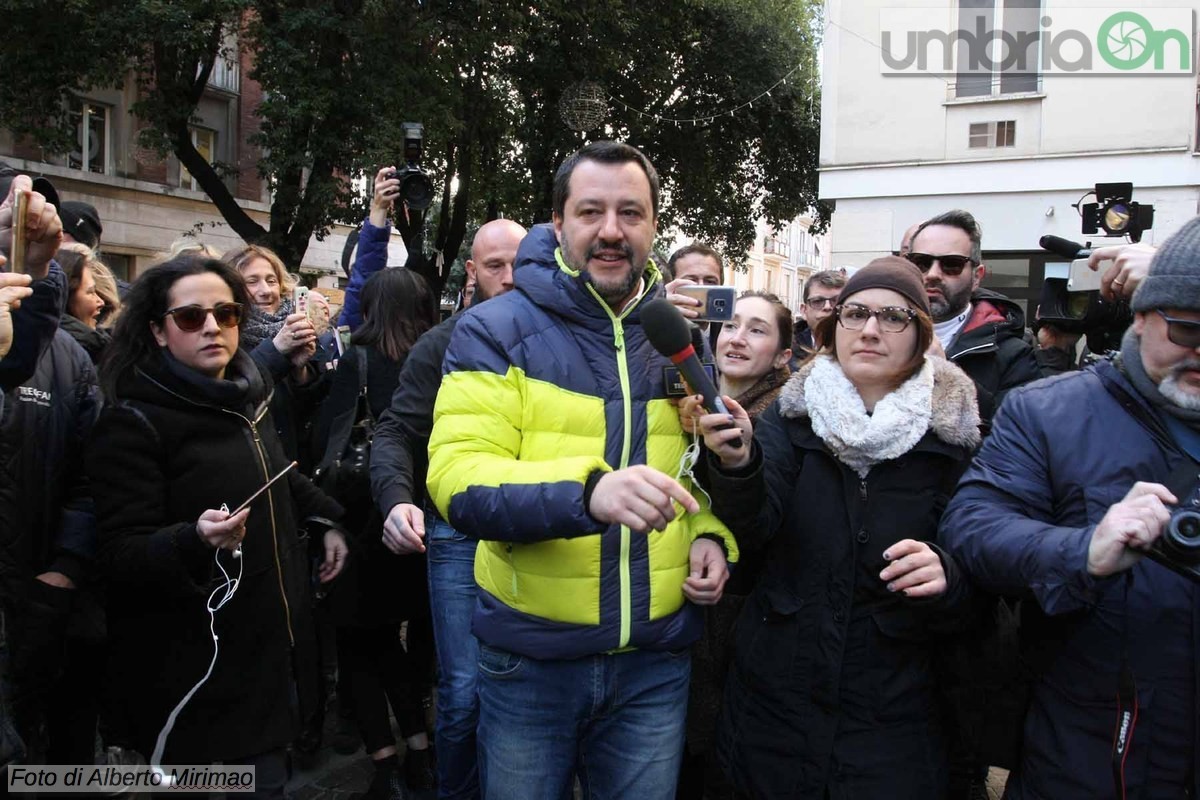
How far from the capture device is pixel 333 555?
333 centimetres

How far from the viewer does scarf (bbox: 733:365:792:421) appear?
3.36 m

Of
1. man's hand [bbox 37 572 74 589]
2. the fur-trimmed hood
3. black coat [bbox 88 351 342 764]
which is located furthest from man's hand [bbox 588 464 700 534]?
man's hand [bbox 37 572 74 589]

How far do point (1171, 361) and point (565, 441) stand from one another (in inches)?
52.0

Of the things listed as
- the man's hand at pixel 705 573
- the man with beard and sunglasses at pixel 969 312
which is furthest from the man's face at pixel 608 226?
the man with beard and sunglasses at pixel 969 312

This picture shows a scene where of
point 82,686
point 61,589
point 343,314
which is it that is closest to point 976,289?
point 343,314

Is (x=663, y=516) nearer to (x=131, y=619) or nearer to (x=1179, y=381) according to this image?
(x=1179, y=381)

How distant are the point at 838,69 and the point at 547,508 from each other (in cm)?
1244

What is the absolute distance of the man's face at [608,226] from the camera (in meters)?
2.22

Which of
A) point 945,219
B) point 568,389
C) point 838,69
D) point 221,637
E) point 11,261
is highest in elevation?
point 838,69

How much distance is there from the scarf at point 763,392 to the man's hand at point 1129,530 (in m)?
1.63

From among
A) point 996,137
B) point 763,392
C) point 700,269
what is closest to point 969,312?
point 763,392

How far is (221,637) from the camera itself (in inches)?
110

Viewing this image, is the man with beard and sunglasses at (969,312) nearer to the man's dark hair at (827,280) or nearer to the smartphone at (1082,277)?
the smartphone at (1082,277)

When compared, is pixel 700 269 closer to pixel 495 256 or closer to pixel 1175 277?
pixel 495 256
